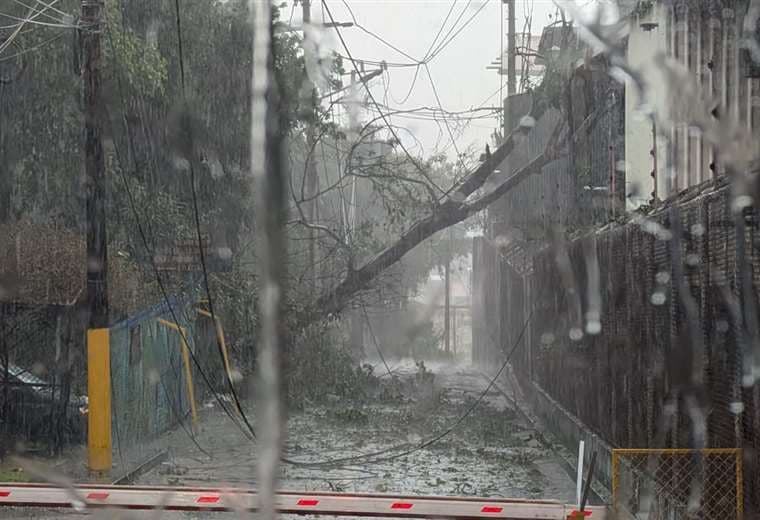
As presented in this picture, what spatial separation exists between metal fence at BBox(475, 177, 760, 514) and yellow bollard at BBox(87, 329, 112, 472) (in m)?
5.70

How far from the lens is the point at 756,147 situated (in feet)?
23.6

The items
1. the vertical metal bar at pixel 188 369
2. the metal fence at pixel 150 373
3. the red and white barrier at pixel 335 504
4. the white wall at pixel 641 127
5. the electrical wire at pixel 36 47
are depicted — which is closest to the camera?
the red and white barrier at pixel 335 504

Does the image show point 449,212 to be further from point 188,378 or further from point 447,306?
point 447,306

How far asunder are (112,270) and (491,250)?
18206 millimetres

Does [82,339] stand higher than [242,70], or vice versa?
[242,70]

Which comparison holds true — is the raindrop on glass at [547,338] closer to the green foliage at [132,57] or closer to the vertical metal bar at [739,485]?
the green foliage at [132,57]

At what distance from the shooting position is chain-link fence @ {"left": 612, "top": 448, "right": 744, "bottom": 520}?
283 inches

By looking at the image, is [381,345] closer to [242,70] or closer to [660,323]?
[242,70]

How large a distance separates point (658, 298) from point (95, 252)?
633 cm

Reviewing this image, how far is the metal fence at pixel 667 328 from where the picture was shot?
22.8 ft

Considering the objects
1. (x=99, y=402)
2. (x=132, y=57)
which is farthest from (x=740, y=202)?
(x=132, y=57)

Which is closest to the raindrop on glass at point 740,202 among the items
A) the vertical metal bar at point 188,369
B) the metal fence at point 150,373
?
the metal fence at point 150,373

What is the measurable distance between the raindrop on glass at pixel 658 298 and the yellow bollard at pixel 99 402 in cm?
630

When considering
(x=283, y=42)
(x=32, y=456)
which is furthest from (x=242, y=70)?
(x=32, y=456)
